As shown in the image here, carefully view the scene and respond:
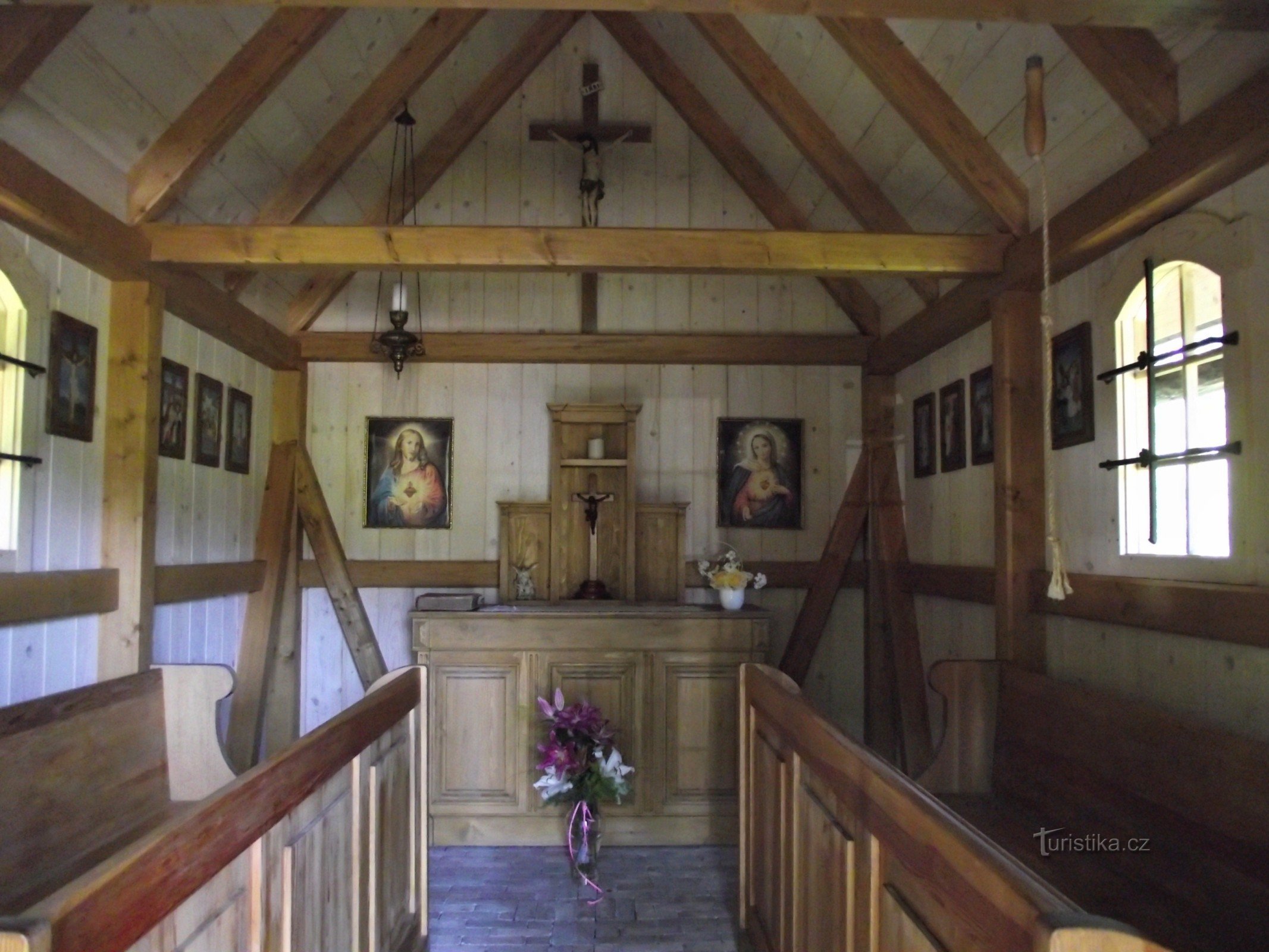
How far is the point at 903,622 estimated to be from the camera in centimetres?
500

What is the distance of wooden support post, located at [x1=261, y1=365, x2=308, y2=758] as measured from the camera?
5164 millimetres

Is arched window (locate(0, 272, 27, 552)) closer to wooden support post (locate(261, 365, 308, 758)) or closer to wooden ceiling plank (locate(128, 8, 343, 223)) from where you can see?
wooden ceiling plank (locate(128, 8, 343, 223))

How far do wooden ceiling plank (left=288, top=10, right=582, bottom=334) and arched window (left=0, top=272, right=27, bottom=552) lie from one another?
7.10 ft

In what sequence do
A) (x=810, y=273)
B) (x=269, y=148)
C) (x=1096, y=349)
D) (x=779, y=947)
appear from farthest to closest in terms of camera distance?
(x=269, y=148) < (x=810, y=273) < (x=1096, y=349) < (x=779, y=947)

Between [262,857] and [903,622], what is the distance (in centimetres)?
391

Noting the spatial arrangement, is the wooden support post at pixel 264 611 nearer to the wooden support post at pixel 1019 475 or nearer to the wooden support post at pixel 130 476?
the wooden support post at pixel 130 476

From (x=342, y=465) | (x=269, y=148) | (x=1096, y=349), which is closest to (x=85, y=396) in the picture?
(x=269, y=148)

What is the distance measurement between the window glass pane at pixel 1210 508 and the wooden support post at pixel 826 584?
105 inches

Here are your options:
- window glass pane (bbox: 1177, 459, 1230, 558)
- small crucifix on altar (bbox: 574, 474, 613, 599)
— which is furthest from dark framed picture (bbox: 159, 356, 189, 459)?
window glass pane (bbox: 1177, 459, 1230, 558)

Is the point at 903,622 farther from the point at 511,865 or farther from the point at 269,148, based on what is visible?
the point at 269,148

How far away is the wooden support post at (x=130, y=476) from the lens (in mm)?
3502

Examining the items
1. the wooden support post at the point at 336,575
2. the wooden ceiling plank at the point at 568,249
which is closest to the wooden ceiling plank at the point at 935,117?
the wooden ceiling plank at the point at 568,249

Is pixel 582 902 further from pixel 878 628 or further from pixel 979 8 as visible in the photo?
pixel 979 8

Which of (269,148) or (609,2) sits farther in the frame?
(269,148)
